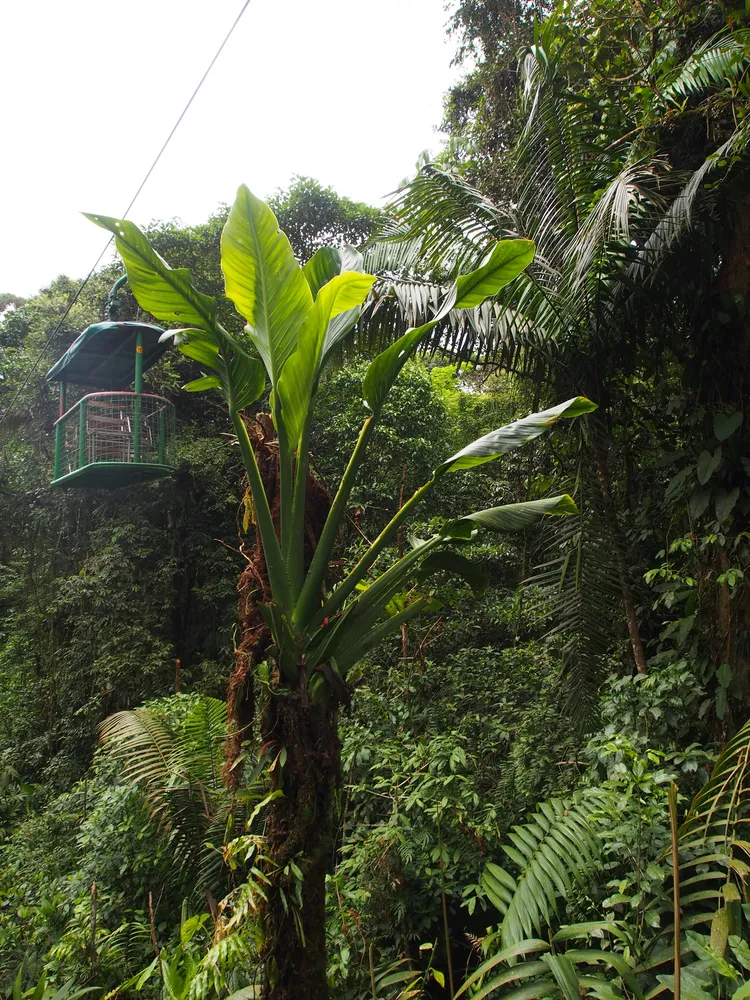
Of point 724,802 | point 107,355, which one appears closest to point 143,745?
point 724,802

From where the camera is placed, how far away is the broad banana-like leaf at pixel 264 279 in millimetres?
2031

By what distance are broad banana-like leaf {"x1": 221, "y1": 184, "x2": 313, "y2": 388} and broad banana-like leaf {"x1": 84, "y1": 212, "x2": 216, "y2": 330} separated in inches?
4.7

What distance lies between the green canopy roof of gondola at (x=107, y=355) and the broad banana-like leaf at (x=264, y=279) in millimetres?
4021

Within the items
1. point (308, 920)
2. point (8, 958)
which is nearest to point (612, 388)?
point (308, 920)

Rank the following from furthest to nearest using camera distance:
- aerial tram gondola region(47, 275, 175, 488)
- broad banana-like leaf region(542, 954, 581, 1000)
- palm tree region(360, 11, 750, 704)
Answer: aerial tram gondola region(47, 275, 175, 488)
palm tree region(360, 11, 750, 704)
broad banana-like leaf region(542, 954, 581, 1000)

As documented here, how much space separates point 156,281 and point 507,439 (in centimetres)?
128

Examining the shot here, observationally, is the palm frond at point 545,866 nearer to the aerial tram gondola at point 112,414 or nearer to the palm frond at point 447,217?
the palm frond at point 447,217

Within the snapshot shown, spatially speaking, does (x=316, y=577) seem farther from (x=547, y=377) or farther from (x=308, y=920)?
(x=547, y=377)

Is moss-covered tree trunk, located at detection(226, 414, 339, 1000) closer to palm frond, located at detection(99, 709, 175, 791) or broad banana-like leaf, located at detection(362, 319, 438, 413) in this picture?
broad banana-like leaf, located at detection(362, 319, 438, 413)

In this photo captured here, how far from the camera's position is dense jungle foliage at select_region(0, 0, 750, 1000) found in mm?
2021

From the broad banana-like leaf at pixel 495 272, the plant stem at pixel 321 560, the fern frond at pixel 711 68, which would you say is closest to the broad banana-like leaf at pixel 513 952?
the plant stem at pixel 321 560

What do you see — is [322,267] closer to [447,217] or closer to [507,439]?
Answer: [507,439]

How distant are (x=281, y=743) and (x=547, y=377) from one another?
283 centimetres

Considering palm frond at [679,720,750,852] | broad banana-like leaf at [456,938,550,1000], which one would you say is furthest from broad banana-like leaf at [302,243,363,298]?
broad banana-like leaf at [456,938,550,1000]
